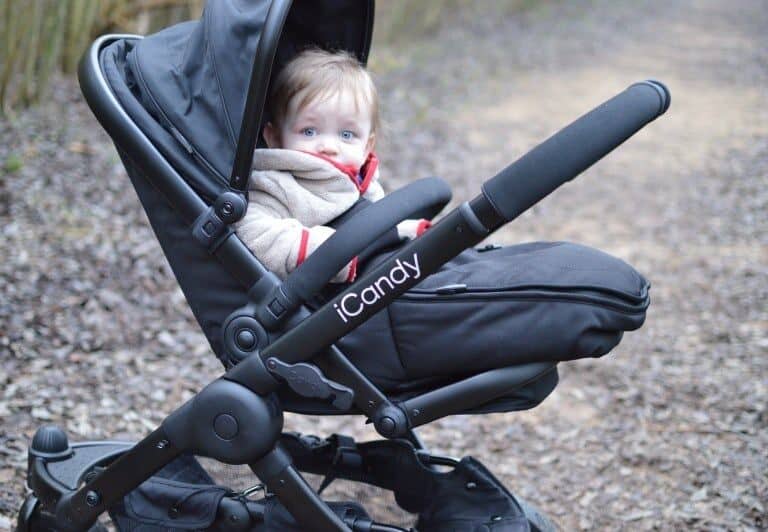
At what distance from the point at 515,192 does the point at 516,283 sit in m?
0.32

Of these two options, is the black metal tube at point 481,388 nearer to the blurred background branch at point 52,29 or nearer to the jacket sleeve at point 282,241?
the jacket sleeve at point 282,241

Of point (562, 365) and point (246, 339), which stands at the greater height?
point (246, 339)

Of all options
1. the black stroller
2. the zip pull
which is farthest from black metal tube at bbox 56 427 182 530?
the zip pull

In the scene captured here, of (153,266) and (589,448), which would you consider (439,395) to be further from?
(153,266)

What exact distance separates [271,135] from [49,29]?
5268 mm

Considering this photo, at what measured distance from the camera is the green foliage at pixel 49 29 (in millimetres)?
6602

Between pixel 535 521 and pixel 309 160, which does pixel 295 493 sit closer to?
pixel 535 521

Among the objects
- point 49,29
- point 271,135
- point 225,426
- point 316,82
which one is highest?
point 316,82

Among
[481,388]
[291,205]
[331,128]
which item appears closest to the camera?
[481,388]

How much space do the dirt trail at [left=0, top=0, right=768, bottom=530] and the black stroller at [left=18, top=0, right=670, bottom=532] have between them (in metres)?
0.93

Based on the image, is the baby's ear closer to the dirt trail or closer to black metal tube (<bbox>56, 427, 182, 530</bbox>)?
black metal tube (<bbox>56, 427, 182, 530</bbox>)

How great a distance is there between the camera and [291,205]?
2.47 metres

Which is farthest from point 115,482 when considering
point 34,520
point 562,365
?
point 562,365

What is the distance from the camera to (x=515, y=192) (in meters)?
1.97
